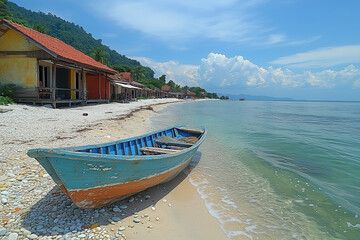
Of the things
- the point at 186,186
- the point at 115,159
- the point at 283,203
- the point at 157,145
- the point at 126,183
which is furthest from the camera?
the point at 157,145

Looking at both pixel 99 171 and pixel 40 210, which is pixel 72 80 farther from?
pixel 99 171

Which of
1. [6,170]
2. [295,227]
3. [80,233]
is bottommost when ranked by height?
[295,227]

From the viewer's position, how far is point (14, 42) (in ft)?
47.5

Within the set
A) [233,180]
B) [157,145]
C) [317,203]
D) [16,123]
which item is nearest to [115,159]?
[157,145]

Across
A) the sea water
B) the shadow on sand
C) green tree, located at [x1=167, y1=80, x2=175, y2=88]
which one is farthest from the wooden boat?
green tree, located at [x1=167, y1=80, x2=175, y2=88]

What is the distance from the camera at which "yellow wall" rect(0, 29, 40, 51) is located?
14344 mm

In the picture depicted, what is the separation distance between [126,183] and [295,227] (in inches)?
138

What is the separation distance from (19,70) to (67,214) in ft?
48.3

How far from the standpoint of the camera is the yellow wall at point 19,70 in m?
14.4

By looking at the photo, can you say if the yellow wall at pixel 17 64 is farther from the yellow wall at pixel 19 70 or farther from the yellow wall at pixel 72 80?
the yellow wall at pixel 72 80

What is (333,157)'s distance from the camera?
10203mm

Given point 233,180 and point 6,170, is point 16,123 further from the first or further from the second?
point 233,180

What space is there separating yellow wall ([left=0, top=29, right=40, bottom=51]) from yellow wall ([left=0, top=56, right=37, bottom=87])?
576 millimetres

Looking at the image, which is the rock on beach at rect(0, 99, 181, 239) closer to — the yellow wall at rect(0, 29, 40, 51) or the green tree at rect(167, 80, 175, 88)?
the yellow wall at rect(0, 29, 40, 51)
